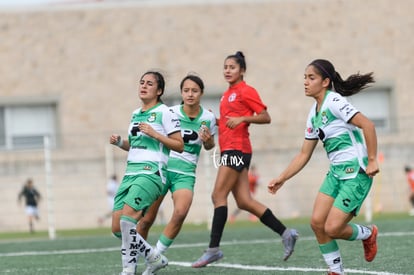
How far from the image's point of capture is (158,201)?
11180mm

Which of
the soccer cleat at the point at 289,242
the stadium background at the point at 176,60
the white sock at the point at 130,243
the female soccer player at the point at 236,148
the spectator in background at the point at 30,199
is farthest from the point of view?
the stadium background at the point at 176,60

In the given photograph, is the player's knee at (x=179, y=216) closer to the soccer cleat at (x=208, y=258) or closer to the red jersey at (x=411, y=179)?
the soccer cleat at (x=208, y=258)

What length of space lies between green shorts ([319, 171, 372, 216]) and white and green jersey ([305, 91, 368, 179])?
0.06 m

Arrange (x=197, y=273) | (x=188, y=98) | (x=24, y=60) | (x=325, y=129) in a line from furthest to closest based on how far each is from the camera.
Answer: (x=24, y=60)
(x=188, y=98)
(x=197, y=273)
(x=325, y=129)

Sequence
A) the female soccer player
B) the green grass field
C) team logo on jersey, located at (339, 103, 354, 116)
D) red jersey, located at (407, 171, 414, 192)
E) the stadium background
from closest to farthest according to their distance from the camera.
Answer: team logo on jersey, located at (339, 103, 354, 116)
the green grass field
the female soccer player
red jersey, located at (407, 171, 414, 192)
the stadium background

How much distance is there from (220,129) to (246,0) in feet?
78.7

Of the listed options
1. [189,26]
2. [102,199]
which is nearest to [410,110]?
[189,26]

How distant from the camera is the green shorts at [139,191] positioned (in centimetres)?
992

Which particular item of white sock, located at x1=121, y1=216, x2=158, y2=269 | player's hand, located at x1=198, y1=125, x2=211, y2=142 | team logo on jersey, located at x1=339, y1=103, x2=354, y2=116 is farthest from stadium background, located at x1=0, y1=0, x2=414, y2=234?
team logo on jersey, located at x1=339, y1=103, x2=354, y2=116

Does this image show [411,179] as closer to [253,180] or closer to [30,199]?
[253,180]

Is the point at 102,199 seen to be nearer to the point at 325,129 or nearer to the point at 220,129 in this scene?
the point at 220,129

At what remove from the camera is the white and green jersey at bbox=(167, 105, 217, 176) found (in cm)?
1145

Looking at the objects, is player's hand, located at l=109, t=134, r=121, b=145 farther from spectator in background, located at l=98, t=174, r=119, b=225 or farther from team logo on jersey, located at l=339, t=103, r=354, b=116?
spectator in background, located at l=98, t=174, r=119, b=225

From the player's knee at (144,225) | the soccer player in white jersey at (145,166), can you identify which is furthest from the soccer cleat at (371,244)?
the player's knee at (144,225)
